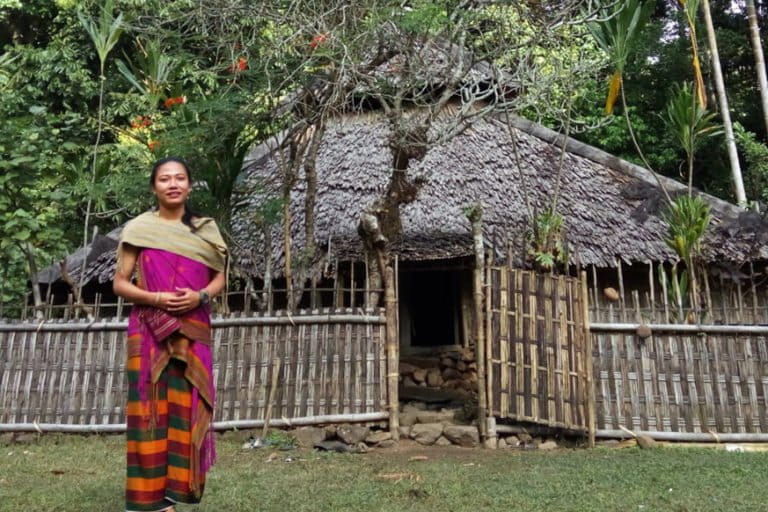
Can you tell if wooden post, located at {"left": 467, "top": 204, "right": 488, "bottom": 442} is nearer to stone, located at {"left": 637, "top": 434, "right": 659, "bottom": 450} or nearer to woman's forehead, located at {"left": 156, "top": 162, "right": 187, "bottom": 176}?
stone, located at {"left": 637, "top": 434, "right": 659, "bottom": 450}

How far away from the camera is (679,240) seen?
5840mm

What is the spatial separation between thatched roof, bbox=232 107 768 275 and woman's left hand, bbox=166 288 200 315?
3799 mm

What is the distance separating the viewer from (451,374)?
29.1ft

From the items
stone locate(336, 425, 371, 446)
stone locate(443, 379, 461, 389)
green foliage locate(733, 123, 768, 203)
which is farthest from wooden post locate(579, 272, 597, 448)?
green foliage locate(733, 123, 768, 203)

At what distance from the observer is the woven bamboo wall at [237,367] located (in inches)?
215

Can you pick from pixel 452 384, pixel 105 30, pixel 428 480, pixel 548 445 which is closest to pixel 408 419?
pixel 548 445

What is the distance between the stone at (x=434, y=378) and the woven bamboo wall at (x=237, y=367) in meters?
3.45

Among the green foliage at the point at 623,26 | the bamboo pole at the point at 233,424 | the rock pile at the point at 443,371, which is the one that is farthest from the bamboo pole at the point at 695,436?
the green foliage at the point at 623,26

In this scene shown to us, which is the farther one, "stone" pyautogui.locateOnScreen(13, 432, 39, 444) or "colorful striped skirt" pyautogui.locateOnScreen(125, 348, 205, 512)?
"stone" pyautogui.locateOnScreen(13, 432, 39, 444)

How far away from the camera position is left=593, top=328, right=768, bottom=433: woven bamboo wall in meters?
5.30

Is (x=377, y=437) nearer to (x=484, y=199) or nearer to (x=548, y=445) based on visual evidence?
(x=548, y=445)

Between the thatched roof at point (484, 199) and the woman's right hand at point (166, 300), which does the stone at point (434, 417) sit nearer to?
the thatched roof at point (484, 199)

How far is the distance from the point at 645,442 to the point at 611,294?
2661 millimetres

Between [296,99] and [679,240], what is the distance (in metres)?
3.92
